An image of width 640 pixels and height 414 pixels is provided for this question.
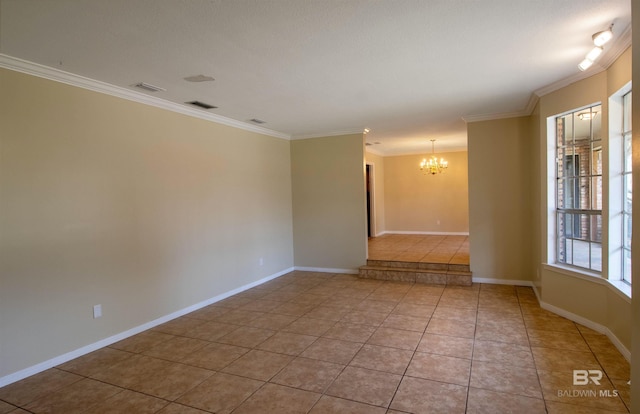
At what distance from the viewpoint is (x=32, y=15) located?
2.19 m

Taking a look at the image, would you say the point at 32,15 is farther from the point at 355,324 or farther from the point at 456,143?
the point at 456,143

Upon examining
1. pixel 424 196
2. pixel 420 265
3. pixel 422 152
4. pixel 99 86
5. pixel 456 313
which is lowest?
pixel 456 313

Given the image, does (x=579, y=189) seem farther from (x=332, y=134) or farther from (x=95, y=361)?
(x=95, y=361)

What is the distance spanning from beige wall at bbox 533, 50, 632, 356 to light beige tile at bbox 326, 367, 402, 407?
202cm

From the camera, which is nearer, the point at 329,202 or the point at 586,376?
the point at 586,376

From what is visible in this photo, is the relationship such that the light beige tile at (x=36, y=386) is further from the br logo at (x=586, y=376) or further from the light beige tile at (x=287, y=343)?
the br logo at (x=586, y=376)

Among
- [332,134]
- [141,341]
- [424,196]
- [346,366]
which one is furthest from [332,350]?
[424,196]

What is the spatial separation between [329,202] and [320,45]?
13.2ft

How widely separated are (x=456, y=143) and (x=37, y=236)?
7992mm

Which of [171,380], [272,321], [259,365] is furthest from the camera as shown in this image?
[272,321]

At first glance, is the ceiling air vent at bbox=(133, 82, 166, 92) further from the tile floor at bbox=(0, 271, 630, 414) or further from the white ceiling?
the tile floor at bbox=(0, 271, 630, 414)

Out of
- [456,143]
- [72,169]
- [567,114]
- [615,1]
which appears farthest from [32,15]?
[456,143]

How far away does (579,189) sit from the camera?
3.82m

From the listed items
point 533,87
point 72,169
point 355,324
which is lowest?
point 355,324
